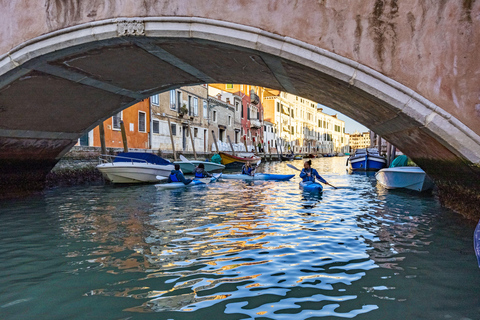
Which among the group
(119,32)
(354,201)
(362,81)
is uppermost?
(119,32)

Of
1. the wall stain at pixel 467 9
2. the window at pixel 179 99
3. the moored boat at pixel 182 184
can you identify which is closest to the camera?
the wall stain at pixel 467 9

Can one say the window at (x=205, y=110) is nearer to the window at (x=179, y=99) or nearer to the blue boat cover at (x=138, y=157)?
the window at (x=179, y=99)

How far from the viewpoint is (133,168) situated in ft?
48.1

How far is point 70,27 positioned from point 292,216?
Answer: 5343 millimetres

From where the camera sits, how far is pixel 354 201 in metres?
10.4

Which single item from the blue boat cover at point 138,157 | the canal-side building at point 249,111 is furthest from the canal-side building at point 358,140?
the blue boat cover at point 138,157

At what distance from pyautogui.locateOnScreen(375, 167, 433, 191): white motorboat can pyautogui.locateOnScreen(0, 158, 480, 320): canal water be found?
2758 millimetres

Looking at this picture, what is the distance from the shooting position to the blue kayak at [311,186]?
1180 centimetres

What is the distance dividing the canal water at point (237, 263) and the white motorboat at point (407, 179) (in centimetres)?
276

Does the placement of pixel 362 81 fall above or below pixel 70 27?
below

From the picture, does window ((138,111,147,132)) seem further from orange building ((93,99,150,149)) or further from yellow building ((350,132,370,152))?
yellow building ((350,132,370,152))

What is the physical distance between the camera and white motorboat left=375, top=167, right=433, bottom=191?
11492 millimetres

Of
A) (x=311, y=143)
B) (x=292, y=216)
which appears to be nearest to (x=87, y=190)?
(x=292, y=216)

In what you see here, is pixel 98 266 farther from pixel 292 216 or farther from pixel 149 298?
pixel 292 216
